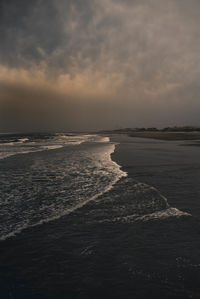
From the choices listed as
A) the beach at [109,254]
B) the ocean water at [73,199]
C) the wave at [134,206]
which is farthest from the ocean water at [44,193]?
the wave at [134,206]

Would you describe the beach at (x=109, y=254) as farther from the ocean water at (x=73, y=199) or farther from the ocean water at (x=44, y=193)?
the ocean water at (x=44, y=193)

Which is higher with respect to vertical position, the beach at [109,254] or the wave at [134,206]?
the wave at [134,206]

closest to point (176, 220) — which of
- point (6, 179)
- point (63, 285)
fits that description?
point (63, 285)

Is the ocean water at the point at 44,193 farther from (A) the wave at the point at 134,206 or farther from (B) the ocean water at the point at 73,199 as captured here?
(A) the wave at the point at 134,206

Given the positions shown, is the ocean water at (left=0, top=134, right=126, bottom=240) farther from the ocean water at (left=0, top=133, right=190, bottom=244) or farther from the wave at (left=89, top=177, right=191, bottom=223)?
the wave at (left=89, top=177, right=191, bottom=223)

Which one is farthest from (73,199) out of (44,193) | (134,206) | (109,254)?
(109,254)

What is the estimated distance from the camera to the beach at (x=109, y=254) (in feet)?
14.3

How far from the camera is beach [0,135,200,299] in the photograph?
4.37 m

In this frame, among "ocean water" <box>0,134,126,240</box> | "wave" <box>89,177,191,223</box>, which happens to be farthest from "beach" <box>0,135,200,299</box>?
"ocean water" <box>0,134,126,240</box>

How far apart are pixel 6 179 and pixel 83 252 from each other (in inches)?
395

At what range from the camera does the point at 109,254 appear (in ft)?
18.1

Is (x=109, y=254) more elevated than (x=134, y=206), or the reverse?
(x=134, y=206)

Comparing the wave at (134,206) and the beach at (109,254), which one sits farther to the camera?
the wave at (134,206)

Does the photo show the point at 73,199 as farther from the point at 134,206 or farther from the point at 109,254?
the point at 109,254
